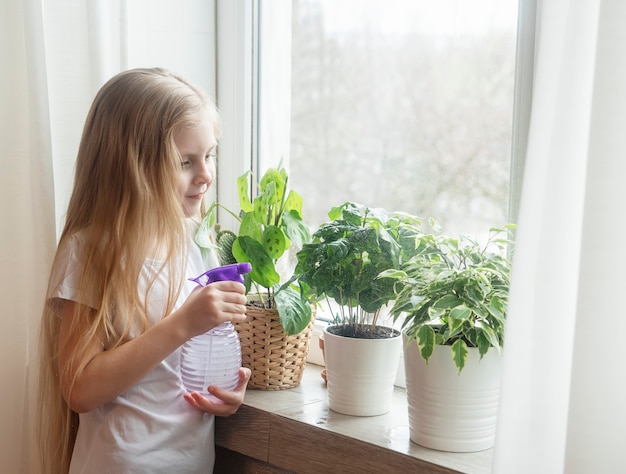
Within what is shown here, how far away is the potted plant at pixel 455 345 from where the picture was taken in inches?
44.0

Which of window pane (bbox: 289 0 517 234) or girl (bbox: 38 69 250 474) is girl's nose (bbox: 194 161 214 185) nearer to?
girl (bbox: 38 69 250 474)

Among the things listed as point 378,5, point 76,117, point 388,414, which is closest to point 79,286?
point 76,117

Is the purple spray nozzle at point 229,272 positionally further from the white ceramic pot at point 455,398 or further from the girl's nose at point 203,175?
the white ceramic pot at point 455,398

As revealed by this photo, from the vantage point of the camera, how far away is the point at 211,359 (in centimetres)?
138

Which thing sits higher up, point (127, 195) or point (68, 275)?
point (127, 195)

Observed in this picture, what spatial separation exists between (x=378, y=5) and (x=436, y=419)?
2.75ft

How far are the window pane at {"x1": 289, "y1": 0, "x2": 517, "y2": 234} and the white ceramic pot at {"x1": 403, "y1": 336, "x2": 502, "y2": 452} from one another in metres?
0.36

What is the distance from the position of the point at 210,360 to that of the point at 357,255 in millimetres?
328

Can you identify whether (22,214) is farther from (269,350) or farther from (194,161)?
(269,350)

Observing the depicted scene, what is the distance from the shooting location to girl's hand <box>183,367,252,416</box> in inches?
53.5

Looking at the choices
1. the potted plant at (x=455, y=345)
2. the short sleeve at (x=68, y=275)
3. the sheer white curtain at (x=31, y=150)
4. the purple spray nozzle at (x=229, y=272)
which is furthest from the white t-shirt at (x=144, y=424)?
the potted plant at (x=455, y=345)

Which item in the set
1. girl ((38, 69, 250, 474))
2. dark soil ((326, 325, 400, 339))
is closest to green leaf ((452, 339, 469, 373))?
dark soil ((326, 325, 400, 339))

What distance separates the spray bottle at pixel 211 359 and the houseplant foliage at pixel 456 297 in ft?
1.07

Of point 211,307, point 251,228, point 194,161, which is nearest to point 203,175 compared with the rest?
point 194,161
